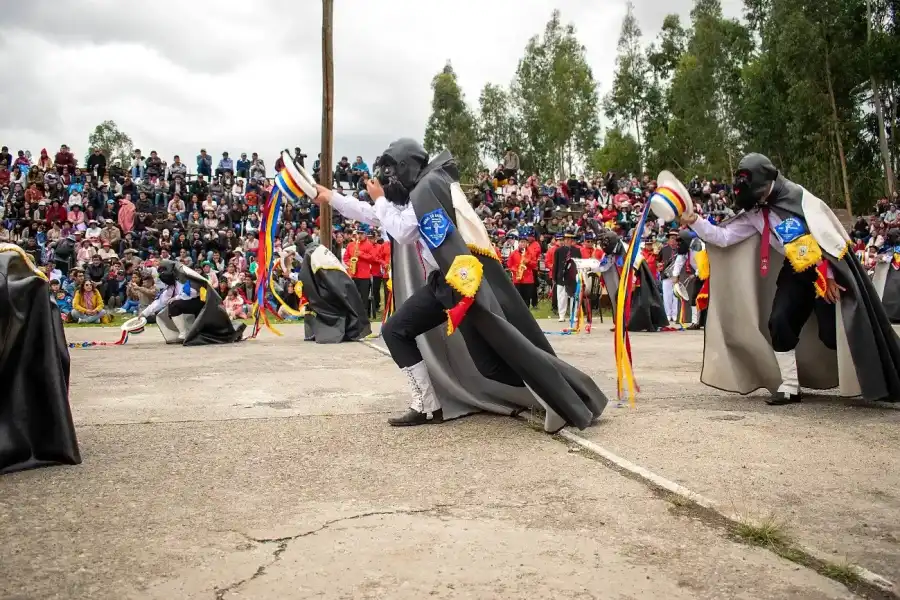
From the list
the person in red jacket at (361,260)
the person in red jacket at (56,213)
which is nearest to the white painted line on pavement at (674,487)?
the person in red jacket at (361,260)

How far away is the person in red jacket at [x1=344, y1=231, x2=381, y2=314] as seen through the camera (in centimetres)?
1856

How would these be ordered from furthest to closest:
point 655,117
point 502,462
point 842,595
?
1. point 655,117
2. point 502,462
3. point 842,595

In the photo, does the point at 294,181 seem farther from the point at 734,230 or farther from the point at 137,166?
the point at 137,166

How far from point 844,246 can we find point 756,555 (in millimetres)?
3655

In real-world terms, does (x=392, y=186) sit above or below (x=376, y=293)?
above

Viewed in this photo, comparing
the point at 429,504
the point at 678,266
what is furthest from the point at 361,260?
the point at 429,504

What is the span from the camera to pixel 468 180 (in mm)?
59312

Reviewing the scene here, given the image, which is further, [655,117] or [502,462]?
[655,117]

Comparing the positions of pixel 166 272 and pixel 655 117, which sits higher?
pixel 655 117

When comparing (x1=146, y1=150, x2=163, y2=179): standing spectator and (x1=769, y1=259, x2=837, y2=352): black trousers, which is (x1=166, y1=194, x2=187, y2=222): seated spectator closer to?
(x1=146, y1=150, x2=163, y2=179): standing spectator

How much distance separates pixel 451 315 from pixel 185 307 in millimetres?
8841

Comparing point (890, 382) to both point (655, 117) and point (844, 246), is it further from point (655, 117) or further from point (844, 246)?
point (655, 117)

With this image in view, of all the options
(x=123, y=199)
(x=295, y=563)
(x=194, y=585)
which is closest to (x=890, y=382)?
(x=295, y=563)

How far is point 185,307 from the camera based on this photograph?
12727 millimetres
